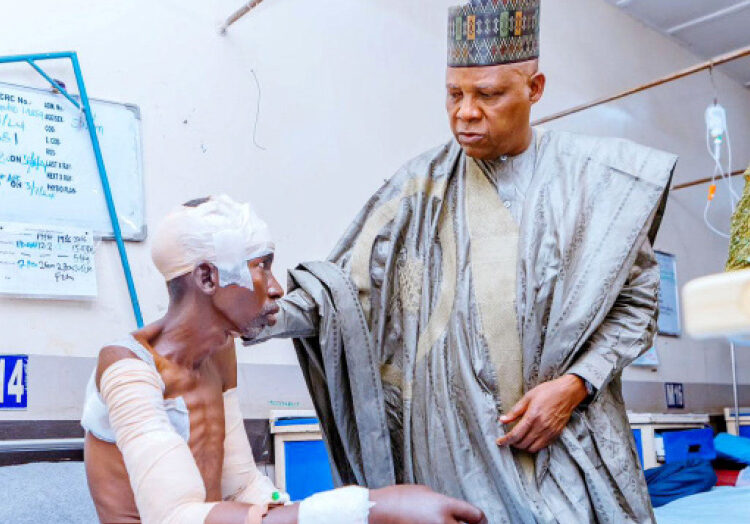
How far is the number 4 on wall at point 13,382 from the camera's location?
282cm

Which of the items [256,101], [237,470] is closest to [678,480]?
[256,101]

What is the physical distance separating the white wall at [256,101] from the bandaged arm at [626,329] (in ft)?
5.95

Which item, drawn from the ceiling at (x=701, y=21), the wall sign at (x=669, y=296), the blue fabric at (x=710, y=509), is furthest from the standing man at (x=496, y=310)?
the ceiling at (x=701, y=21)

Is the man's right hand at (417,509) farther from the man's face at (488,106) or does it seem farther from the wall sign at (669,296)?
the wall sign at (669,296)

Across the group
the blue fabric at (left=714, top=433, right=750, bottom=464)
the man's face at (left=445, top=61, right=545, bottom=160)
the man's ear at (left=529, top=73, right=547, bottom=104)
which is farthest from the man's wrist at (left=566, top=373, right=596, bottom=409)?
the blue fabric at (left=714, top=433, right=750, bottom=464)

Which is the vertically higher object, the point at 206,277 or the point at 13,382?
the point at 206,277

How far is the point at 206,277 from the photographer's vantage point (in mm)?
1542

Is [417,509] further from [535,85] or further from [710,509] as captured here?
[710,509]

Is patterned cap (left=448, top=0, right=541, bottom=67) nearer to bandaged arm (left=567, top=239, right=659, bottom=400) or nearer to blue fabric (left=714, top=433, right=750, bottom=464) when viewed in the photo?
bandaged arm (left=567, top=239, right=659, bottom=400)

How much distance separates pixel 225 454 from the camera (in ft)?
5.50

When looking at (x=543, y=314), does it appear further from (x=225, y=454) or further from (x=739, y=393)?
(x=739, y=393)

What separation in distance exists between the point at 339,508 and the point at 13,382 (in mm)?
1966

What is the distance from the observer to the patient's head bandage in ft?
5.02

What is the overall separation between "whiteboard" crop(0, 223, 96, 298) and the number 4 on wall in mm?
215
